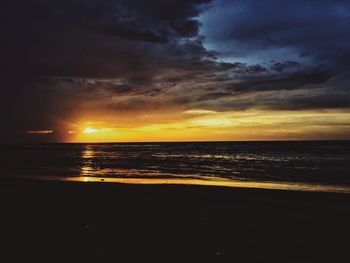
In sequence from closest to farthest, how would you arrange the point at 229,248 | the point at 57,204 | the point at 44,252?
1. the point at 44,252
2. the point at 229,248
3. the point at 57,204

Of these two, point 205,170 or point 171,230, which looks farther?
point 205,170

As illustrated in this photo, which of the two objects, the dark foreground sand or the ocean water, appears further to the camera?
the ocean water

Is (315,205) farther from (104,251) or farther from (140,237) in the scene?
(104,251)

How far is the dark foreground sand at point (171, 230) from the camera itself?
8.37 meters

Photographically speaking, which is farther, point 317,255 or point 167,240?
point 167,240

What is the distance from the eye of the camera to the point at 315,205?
16.2 metres

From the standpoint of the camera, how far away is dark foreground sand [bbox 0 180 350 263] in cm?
837

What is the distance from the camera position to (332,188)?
2381 cm

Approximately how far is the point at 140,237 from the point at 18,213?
5892 mm

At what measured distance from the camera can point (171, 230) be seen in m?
10.8

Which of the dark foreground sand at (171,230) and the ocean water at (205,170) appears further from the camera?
the ocean water at (205,170)

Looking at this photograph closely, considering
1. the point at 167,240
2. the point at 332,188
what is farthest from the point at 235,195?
the point at 167,240

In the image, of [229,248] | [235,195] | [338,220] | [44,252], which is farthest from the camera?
[235,195]

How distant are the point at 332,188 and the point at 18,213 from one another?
2038 cm
